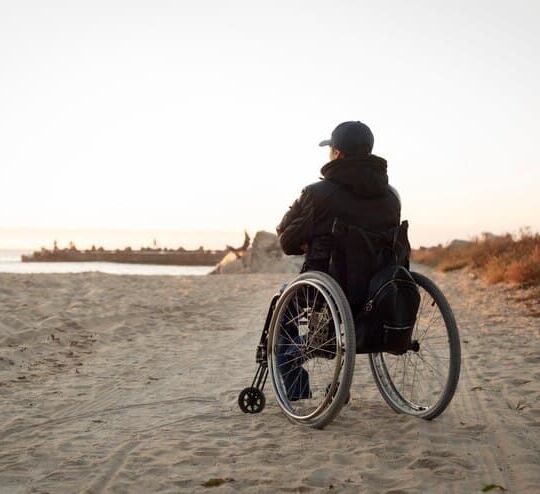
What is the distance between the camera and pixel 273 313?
4.13 metres

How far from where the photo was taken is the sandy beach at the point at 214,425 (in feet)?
9.62

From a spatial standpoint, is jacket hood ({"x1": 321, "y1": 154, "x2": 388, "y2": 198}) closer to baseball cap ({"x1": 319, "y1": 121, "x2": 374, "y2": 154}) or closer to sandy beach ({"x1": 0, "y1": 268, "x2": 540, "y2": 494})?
baseball cap ({"x1": 319, "y1": 121, "x2": 374, "y2": 154})

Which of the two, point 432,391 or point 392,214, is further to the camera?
point 432,391

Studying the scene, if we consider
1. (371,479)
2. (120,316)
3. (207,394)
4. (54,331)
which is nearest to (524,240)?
(120,316)

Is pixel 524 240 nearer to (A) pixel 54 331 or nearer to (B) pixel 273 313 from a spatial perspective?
(A) pixel 54 331

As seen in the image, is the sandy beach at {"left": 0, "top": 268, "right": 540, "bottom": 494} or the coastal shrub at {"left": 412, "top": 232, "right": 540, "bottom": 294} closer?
the sandy beach at {"left": 0, "top": 268, "right": 540, "bottom": 494}

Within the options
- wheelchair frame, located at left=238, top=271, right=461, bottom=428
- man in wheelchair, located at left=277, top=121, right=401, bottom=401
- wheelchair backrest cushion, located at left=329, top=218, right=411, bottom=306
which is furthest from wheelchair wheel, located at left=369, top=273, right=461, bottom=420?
man in wheelchair, located at left=277, top=121, right=401, bottom=401

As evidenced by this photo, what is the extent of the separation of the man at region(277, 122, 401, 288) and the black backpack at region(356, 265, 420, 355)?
1.11 feet

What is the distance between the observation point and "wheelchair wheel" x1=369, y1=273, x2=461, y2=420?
3.65 metres

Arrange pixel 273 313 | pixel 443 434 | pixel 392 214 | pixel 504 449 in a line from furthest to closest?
pixel 273 313 < pixel 392 214 < pixel 443 434 < pixel 504 449

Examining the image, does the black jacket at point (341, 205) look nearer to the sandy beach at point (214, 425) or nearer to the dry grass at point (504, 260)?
the sandy beach at point (214, 425)

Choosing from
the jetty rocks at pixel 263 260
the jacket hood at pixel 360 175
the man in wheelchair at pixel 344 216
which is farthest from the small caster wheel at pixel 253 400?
the jetty rocks at pixel 263 260

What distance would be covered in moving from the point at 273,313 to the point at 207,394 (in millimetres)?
1120

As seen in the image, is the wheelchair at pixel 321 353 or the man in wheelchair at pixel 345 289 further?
the man in wheelchair at pixel 345 289
